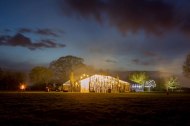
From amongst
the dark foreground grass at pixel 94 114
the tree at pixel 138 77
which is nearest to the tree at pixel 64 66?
the tree at pixel 138 77

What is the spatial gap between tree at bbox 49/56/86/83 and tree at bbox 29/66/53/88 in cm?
301

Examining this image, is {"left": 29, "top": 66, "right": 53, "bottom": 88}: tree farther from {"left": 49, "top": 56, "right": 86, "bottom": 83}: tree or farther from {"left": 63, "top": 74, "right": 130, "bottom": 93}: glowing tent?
{"left": 63, "top": 74, "right": 130, "bottom": 93}: glowing tent

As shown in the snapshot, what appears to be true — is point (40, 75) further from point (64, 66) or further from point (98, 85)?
point (98, 85)

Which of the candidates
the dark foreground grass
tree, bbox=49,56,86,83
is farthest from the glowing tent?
the dark foreground grass

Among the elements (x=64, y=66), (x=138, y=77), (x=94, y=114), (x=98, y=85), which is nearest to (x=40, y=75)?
(x=64, y=66)

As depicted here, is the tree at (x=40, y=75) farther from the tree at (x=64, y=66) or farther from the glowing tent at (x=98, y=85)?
the glowing tent at (x=98, y=85)

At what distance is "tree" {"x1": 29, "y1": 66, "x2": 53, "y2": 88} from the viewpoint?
136750 mm

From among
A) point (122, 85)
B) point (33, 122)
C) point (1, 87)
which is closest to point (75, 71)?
point (1, 87)

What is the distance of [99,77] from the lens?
94.6 meters

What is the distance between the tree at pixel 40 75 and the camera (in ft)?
449

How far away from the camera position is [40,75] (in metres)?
140

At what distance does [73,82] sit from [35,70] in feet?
159

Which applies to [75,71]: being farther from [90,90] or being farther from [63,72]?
[90,90]

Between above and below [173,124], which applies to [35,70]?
above
